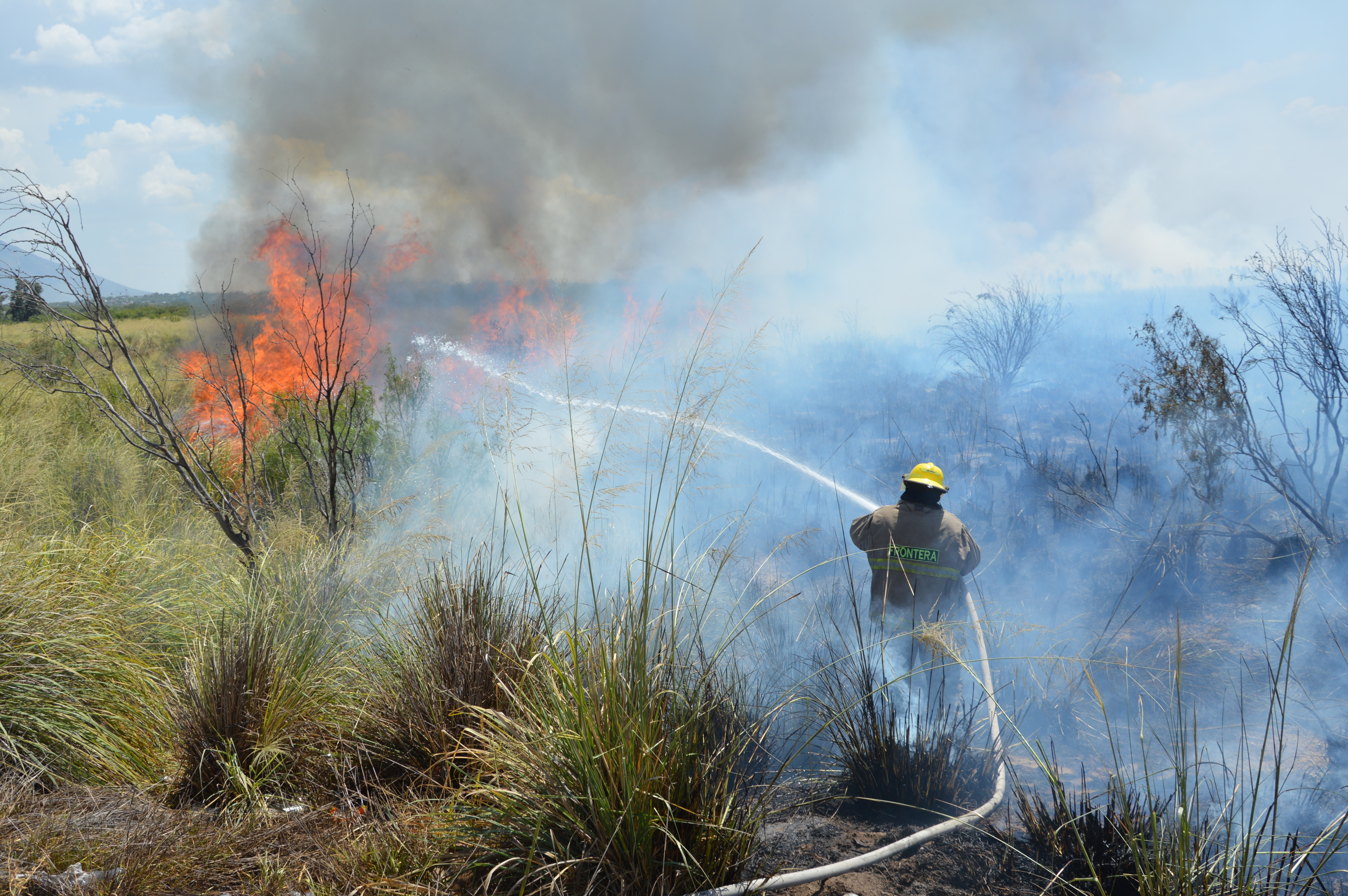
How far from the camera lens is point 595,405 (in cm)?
676

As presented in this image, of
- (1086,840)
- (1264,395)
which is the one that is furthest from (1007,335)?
(1086,840)

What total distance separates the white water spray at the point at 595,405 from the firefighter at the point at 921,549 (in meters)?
0.46

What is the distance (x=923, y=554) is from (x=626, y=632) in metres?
2.86

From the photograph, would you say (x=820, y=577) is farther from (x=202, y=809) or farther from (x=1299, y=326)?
(x=202, y=809)

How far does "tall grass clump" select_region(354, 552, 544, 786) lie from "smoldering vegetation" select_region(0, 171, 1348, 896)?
0.02 m

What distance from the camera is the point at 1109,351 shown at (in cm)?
1202

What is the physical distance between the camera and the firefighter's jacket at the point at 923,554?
183 inches

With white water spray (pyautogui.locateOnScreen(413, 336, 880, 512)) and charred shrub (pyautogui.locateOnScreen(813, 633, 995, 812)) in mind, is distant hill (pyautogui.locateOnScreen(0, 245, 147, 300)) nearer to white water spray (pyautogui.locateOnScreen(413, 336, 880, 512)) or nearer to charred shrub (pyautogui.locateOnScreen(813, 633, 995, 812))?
white water spray (pyautogui.locateOnScreen(413, 336, 880, 512))

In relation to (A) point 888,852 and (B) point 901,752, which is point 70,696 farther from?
(B) point 901,752

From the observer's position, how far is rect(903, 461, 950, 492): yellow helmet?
477 cm

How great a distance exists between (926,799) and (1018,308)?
10.8m

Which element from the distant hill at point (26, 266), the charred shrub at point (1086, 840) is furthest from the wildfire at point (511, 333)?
the charred shrub at point (1086, 840)

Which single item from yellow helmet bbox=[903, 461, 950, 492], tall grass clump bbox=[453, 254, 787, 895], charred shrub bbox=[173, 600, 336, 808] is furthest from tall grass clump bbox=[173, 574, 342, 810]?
yellow helmet bbox=[903, 461, 950, 492]

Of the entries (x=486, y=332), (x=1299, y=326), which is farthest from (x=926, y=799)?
(x=486, y=332)
